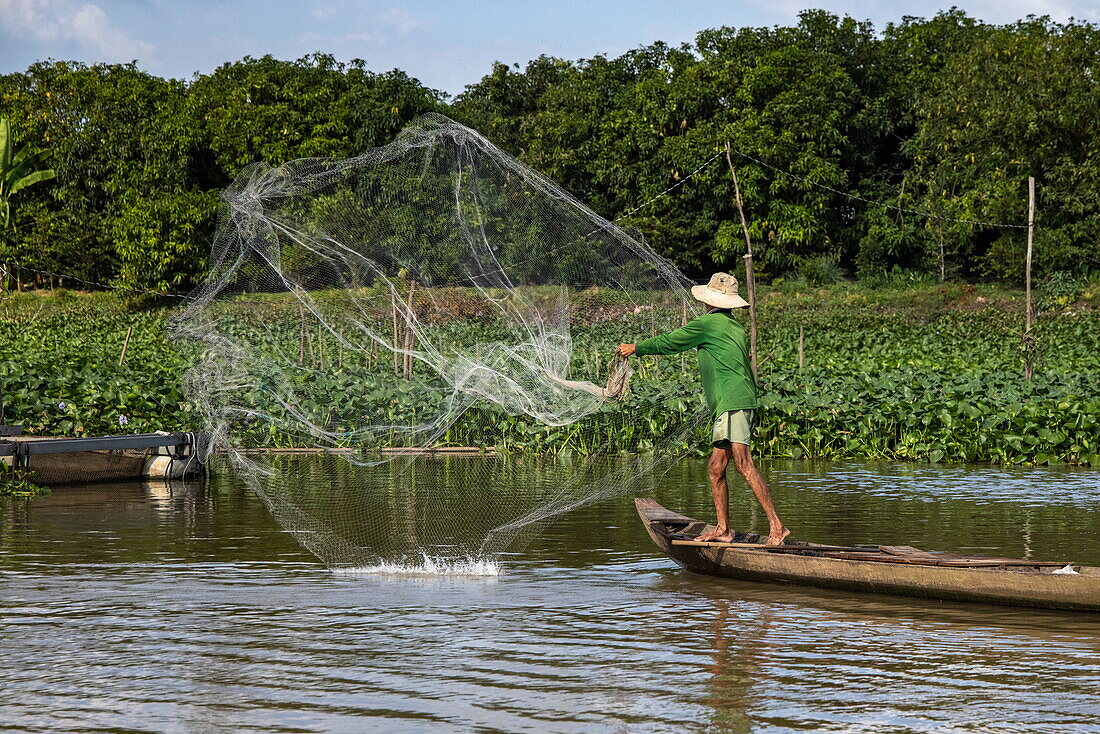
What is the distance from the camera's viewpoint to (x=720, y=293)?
7.46 meters

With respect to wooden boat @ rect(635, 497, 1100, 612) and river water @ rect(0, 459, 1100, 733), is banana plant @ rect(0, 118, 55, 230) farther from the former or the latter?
wooden boat @ rect(635, 497, 1100, 612)

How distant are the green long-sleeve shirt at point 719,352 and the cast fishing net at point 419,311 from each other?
34 centimetres

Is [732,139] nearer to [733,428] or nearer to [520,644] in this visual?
[733,428]

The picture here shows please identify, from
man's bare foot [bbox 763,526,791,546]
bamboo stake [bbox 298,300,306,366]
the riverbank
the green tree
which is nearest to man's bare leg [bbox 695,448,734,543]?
man's bare foot [bbox 763,526,791,546]

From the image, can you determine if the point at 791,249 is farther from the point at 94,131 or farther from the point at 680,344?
the point at 680,344

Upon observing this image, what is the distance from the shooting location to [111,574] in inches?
310

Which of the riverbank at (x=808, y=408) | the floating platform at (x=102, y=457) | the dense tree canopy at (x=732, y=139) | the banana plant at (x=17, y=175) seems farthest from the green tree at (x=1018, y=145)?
the floating platform at (x=102, y=457)

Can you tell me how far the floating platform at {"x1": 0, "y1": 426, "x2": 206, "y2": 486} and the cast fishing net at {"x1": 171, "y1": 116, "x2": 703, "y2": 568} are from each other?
4.62m

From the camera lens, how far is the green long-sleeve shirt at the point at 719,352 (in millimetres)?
7219

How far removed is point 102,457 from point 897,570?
8933mm

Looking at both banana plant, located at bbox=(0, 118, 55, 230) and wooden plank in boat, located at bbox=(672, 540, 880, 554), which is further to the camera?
banana plant, located at bbox=(0, 118, 55, 230)

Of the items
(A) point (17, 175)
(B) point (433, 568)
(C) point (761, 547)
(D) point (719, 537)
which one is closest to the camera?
(C) point (761, 547)

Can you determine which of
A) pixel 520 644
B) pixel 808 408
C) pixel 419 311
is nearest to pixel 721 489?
pixel 520 644

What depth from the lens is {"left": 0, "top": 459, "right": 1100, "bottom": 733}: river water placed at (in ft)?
16.1
